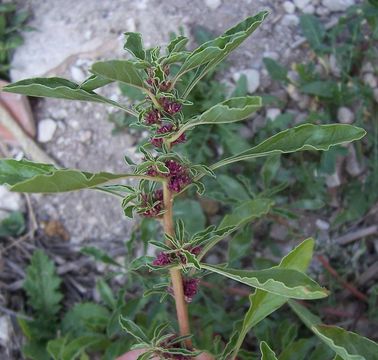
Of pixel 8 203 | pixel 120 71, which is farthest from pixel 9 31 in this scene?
pixel 120 71

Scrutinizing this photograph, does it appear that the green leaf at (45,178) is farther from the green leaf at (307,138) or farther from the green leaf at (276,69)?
the green leaf at (276,69)

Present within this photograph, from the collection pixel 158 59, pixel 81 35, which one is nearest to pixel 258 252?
pixel 81 35

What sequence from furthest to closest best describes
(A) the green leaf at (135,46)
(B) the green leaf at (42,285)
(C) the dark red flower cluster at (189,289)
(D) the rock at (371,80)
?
(D) the rock at (371,80)
(B) the green leaf at (42,285)
(C) the dark red flower cluster at (189,289)
(A) the green leaf at (135,46)

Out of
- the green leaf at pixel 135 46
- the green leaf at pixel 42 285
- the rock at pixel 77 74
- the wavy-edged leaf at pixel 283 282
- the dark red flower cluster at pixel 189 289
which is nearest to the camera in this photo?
the wavy-edged leaf at pixel 283 282

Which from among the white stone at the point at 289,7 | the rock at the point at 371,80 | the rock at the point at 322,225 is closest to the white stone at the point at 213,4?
the white stone at the point at 289,7

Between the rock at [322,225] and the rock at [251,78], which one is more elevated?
the rock at [251,78]

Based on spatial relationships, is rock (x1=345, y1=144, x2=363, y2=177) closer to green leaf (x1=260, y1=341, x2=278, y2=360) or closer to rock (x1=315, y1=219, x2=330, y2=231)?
rock (x1=315, y1=219, x2=330, y2=231)

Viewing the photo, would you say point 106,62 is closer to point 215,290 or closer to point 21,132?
point 215,290

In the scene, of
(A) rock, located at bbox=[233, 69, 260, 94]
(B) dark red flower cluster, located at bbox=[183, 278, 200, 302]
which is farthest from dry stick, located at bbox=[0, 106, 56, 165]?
(B) dark red flower cluster, located at bbox=[183, 278, 200, 302]

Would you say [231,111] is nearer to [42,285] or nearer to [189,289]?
[189,289]

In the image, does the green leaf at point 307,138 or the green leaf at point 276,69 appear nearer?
the green leaf at point 307,138
